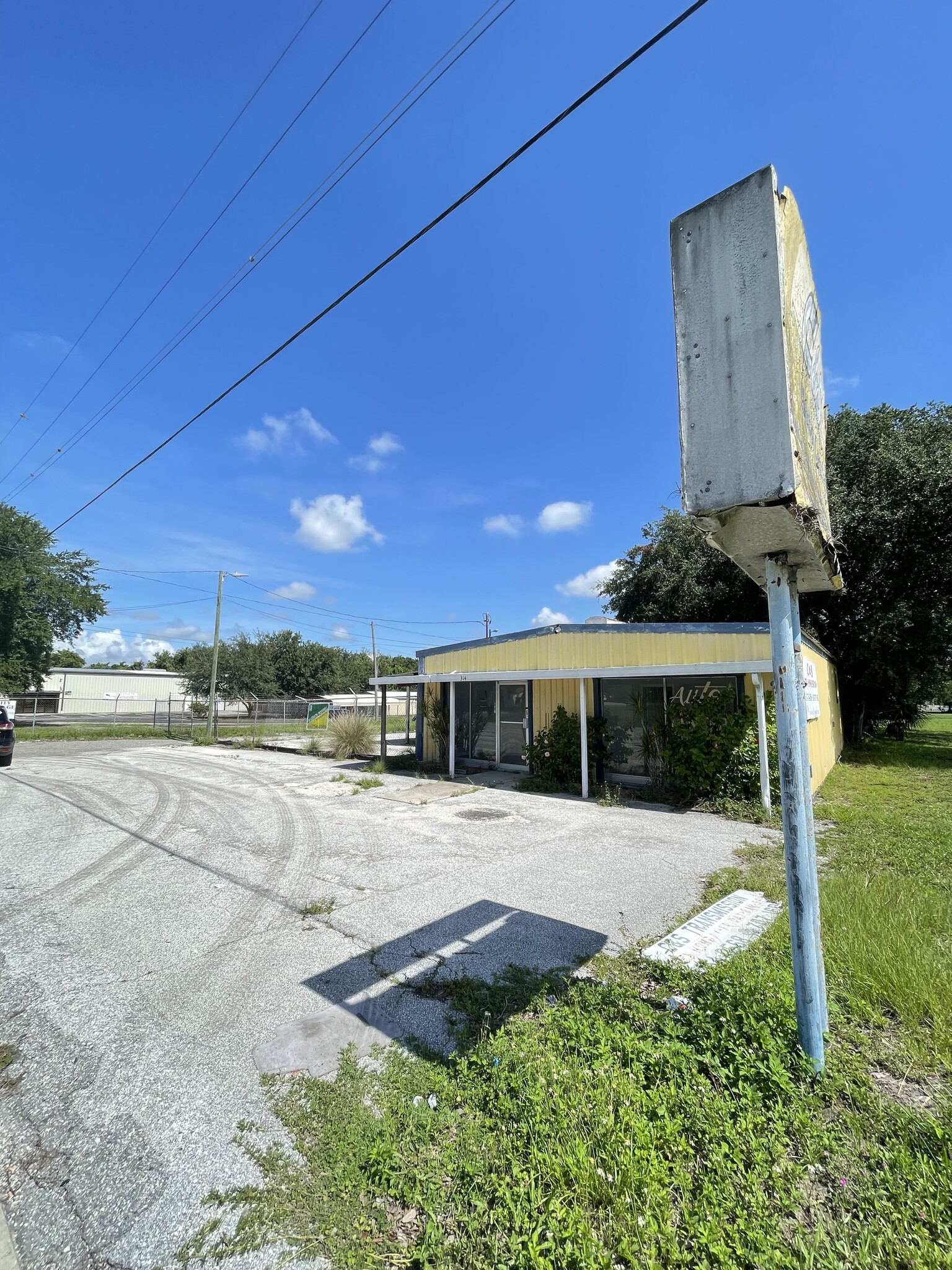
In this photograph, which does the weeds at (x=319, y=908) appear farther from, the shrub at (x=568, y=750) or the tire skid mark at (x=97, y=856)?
the shrub at (x=568, y=750)

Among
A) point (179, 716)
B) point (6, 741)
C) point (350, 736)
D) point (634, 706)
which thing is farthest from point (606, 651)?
point (179, 716)

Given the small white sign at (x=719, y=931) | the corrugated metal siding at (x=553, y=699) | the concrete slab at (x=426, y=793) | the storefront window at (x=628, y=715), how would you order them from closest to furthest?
the small white sign at (x=719, y=931), the concrete slab at (x=426, y=793), the storefront window at (x=628, y=715), the corrugated metal siding at (x=553, y=699)

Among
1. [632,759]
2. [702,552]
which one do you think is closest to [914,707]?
[702,552]

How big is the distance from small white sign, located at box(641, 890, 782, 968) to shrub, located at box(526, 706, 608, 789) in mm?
5802

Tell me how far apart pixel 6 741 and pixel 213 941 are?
13.9 m

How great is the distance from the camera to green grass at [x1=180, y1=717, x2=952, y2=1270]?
1.65 meters

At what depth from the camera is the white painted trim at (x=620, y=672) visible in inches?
318

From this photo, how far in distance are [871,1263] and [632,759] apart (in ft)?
30.1

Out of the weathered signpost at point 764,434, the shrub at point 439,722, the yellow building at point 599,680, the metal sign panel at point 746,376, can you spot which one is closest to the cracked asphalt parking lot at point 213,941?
the weathered signpost at point 764,434

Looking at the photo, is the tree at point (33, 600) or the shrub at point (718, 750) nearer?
the shrub at point (718, 750)

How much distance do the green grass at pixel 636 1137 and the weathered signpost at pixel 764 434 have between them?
38cm

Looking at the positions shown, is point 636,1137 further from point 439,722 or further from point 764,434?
point 439,722

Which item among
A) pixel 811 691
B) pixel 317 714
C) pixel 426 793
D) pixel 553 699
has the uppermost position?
pixel 811 691

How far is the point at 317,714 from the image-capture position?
86.6 feet
